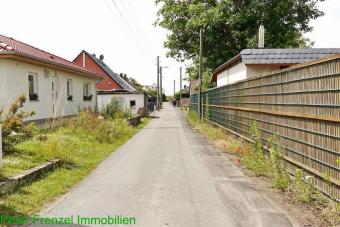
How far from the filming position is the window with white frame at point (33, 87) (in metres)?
17.5

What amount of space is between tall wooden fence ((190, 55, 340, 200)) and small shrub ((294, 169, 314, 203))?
0.48 feet

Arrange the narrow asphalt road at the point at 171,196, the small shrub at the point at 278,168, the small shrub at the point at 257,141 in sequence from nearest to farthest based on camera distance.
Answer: the narrow asphalt road at the point at 171,196 < the small shrub at the point at 278,168 < the small shrub at the point at 257,141

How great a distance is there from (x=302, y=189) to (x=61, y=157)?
5.68 meters

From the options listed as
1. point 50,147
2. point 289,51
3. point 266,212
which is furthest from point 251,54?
point 266,212

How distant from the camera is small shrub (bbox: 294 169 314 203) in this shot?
6.38m

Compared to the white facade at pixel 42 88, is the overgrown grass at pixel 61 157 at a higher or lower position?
lower

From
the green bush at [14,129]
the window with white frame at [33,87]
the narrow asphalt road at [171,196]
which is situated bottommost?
the narrow asphalt road at [171,196]

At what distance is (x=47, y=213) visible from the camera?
232 inches

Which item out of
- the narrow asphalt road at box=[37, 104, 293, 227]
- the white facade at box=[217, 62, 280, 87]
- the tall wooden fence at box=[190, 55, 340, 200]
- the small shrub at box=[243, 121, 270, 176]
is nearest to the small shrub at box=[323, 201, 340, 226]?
the tall wooden fence at box=[190, 55, 340, 200]

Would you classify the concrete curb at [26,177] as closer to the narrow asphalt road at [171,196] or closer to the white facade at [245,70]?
the narrow asphalt road at [171,196]

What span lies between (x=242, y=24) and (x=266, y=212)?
102 feet

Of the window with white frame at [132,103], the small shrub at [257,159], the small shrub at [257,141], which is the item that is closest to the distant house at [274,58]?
the small shrub at [257,159]

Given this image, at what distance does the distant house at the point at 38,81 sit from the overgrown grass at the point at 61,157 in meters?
1.09

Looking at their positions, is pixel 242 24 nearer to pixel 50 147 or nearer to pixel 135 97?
pixel 135 97
